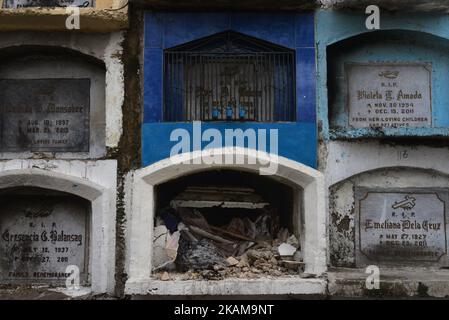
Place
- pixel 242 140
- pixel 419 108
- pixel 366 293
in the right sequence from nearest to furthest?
1. pixel 366 293
2. pixel 242 140
3. pixel 419 108

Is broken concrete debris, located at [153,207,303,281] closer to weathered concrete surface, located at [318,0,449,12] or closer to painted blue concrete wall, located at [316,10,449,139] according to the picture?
painted blue concrete wall, located at [316,10,449,139]

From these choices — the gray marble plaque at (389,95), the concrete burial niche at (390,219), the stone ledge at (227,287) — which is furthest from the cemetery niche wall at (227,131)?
the gray marble plaque at (389,95)

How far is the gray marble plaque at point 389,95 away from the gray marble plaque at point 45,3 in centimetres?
426

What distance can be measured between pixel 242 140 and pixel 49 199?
10.4 ft

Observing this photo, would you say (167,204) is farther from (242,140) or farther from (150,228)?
(242,140)

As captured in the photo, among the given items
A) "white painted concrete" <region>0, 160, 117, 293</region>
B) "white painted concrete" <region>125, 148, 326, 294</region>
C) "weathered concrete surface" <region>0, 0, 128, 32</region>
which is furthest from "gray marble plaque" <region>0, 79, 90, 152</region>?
"white painted concrete" <region>125, 148, 326, 294</region>

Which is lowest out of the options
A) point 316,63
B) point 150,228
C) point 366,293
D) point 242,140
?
point 366,293

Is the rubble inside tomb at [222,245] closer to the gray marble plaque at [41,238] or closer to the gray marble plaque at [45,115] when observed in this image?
the gray marble plaque at [41,238]

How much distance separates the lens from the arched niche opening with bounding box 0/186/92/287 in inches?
304

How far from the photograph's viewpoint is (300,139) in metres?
7.52

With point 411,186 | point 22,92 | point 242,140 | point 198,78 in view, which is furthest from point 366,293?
point 22,92

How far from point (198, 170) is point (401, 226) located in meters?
3.24

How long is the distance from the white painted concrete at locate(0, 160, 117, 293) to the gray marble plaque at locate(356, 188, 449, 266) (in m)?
3.74

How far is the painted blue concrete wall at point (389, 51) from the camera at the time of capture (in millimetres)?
7625
